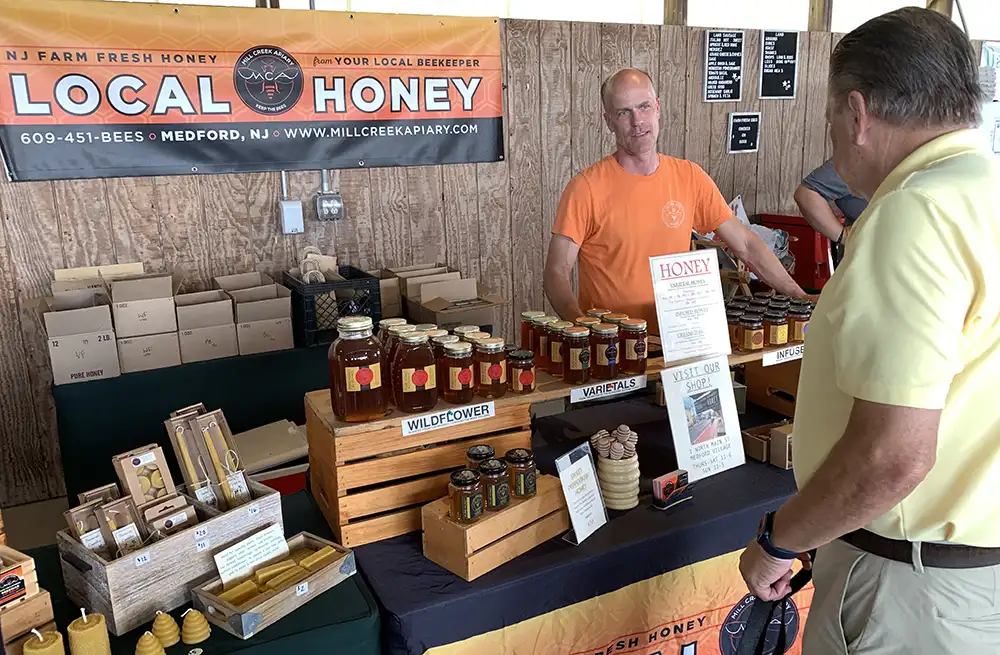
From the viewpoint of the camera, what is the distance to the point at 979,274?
1099mm

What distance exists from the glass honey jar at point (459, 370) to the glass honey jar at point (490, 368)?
1.5 inches

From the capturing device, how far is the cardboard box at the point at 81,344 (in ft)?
9.78

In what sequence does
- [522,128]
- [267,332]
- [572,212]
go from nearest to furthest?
1. [572,212]
2. [267,332]
3. [522,128]

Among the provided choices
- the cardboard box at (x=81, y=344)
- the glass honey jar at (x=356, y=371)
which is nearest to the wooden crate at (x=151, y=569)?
the glass honey jar at (x=356, y=371)

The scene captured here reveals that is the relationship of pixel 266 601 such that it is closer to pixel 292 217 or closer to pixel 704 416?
pixel 704 416

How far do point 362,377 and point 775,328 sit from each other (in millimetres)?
1252

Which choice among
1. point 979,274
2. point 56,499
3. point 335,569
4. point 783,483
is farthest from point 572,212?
point 56,499

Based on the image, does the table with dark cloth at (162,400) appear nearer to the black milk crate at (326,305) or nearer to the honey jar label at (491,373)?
the black milk crate at (326,305)

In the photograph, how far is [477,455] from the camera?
180 centimetres

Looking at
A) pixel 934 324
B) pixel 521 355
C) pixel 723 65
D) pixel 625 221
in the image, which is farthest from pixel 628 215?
pixel 723 65

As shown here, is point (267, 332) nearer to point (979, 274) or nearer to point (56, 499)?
point (56, 499)

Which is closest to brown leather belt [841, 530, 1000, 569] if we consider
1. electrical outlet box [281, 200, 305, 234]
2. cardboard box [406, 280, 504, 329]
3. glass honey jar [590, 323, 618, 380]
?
glass honey jar [590, 323, 618, 380]

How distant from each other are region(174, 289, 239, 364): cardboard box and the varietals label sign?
1760 millimetres

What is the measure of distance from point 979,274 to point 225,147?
3308mm
